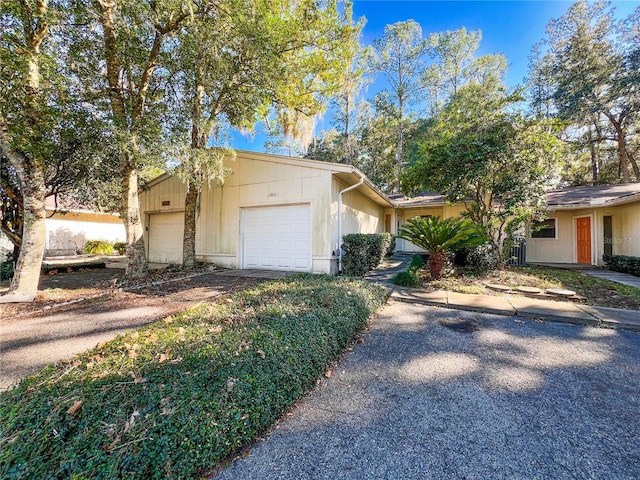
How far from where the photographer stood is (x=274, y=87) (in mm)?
7496

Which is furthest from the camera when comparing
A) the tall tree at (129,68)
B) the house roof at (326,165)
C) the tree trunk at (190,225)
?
the tree trunk at (190,225)

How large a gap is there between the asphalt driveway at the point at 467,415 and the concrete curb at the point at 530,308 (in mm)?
611

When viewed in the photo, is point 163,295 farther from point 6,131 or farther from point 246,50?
point 246,50

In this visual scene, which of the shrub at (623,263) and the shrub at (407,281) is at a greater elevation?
the shrub at (623,263)

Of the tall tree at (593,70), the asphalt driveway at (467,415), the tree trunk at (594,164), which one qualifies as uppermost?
the tall tree at (593,70)

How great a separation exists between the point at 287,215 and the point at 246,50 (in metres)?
4.32

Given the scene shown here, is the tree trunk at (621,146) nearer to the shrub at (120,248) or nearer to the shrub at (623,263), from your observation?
the shrub at (623,263)

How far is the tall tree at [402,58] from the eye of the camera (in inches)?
687

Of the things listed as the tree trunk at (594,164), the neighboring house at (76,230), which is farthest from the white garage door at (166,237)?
the tree trunk at (594,164)

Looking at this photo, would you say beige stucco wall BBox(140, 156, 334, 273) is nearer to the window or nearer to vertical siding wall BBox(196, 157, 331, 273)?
→ vertical siding wall BBox(196, 157, 331, 273)

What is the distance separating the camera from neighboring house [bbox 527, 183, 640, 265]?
8883 millimetres

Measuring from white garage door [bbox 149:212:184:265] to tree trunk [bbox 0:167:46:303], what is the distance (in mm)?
5052

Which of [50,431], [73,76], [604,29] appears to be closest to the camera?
[50,431]

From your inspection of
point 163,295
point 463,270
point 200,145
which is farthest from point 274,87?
point 463,270
